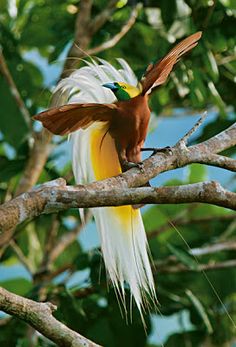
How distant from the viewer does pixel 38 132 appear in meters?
2.68

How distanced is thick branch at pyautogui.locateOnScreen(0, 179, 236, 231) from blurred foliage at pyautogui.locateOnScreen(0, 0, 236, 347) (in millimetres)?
994

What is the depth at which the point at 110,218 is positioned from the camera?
205 centimetres

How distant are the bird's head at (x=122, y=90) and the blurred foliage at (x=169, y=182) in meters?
0.60

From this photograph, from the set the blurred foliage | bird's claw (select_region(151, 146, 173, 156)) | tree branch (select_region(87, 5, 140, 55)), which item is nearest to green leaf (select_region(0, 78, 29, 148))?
the blurred foliage

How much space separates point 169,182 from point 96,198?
5.55ft

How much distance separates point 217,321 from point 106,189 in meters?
1.50

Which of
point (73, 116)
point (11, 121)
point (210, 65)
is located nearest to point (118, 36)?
point (210, 65)

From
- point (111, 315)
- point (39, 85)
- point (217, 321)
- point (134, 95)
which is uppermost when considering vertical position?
point (134, 95)

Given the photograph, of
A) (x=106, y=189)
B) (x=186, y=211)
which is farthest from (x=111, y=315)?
(x=106, y=189)

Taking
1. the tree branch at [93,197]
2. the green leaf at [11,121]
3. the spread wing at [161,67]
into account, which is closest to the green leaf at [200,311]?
the green leaf at [11,121]

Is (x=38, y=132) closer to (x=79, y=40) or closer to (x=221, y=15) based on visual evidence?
(x=79, y=40)

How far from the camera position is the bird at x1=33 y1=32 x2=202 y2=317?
1.87 meters

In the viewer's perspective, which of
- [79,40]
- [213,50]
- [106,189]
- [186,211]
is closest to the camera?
[106,189]

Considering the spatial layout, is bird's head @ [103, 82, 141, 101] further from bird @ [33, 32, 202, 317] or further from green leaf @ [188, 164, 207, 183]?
green leaf @ [188, 164, 207, 183]
